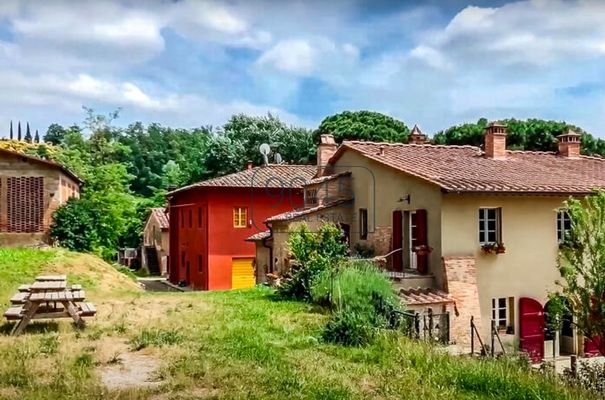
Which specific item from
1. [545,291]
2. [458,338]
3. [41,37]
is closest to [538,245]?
[545,291]

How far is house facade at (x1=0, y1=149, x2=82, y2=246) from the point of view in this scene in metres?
22.7

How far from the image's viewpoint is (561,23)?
7285 millimetres

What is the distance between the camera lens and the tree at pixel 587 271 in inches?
432

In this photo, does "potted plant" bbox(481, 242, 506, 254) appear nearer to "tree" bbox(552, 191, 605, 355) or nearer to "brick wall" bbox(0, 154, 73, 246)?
"tree" bbox(552, 191, 605, 355)

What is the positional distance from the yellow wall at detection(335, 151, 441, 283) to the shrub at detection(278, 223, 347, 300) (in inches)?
103

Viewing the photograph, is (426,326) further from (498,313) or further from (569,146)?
(569,146)

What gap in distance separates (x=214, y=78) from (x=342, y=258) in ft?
23.3

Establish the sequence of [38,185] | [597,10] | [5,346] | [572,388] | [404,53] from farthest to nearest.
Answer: [38,185]
[5,346]
[404,53]
[572,388]
[597,10]

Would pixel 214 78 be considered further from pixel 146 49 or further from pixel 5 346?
pixel 5 346

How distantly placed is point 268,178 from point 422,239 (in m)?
12.1

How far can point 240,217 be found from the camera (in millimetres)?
26922

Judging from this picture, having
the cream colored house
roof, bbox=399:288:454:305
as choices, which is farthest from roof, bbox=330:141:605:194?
roof, bbox=399:288:454:305

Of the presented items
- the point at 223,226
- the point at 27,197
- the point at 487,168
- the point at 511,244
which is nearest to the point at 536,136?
the point at 487,168

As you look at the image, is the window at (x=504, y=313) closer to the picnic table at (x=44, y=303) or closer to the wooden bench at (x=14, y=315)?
the picnic table at (x=44, y=303)
